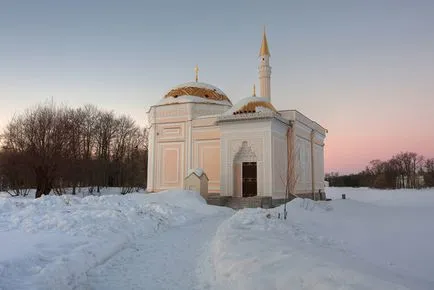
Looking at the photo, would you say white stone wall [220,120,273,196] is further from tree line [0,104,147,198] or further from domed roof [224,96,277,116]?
tree line [0,104,147,198]

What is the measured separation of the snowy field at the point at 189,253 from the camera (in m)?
4.64

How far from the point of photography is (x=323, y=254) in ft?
20.9

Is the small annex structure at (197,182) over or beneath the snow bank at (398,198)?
over

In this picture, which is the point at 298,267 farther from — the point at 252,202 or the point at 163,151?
the point at 163,151

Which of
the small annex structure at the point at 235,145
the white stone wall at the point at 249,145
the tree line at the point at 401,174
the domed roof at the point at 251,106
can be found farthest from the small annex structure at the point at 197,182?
the tree line at the point at 401,174

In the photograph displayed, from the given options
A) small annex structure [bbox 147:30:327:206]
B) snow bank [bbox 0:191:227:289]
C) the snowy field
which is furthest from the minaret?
snow bank [bbox 0:191:227:289]

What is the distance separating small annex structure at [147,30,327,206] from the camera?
64.0ft

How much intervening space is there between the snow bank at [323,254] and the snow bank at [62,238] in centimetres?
211

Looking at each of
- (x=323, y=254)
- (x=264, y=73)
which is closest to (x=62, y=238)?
(x=323, y=254)

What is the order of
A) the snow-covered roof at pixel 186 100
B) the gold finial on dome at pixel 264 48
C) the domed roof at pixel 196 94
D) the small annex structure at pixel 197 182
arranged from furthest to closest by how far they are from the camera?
the gold finial on dome at pixel 264 48
the domed roof at pixel 196 94
the snow-covered roof at pixel 186 100
the small annex structure at pixel 197 182

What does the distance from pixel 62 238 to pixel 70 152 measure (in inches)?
876

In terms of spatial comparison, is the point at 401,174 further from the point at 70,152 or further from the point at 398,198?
the point at 70,152

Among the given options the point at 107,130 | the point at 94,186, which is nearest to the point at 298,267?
the point at 94,186

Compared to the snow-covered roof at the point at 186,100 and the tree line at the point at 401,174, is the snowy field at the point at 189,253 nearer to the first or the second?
the snow-covered roof at the point at 186,100
